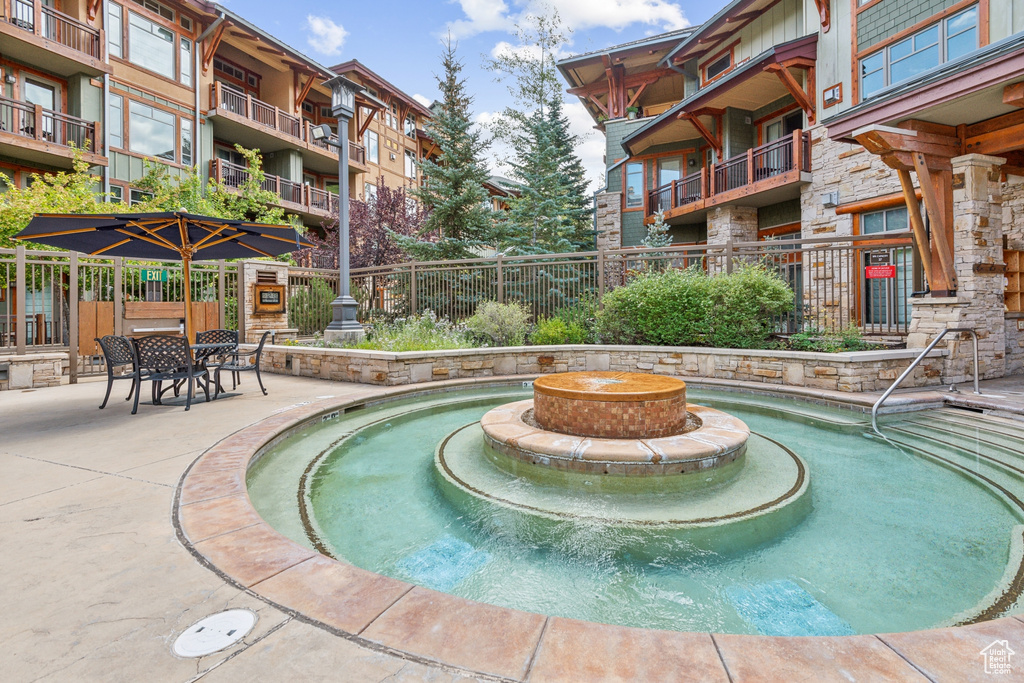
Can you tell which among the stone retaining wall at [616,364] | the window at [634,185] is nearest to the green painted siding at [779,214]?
the window at [634,185]

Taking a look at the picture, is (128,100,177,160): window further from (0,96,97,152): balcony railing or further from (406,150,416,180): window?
(406,150,416,180): window

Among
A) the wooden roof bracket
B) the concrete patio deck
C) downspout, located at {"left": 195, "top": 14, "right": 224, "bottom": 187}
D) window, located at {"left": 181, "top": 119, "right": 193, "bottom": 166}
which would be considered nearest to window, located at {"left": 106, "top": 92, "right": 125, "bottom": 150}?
window, located at {"left": 181, "top": 119, "right": 193, "bottom": 166}

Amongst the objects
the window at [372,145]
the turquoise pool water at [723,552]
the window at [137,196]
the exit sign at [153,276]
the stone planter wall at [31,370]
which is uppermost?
the window at [372,145]

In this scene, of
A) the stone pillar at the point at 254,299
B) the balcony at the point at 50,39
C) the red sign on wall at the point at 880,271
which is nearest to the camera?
the red sign on wall at the point at 880,271

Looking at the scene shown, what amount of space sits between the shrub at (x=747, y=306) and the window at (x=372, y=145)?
2122cm

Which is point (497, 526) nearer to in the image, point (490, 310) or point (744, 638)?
point (744, 638)

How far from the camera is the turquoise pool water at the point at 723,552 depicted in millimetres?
1963

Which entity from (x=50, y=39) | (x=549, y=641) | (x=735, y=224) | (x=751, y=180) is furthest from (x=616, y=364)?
(x=50, y=39)

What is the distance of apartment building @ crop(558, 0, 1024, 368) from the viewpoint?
6.35 m

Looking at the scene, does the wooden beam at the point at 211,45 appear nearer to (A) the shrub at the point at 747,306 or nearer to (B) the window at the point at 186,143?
(B) the window at the point at 186,143

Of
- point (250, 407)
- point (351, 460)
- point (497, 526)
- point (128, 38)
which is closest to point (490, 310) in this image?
point (250, 407)

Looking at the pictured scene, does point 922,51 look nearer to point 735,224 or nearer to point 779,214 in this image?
point 779,214

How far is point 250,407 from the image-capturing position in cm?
551

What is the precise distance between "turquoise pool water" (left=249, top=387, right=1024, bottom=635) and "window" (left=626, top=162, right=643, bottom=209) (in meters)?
15.7
